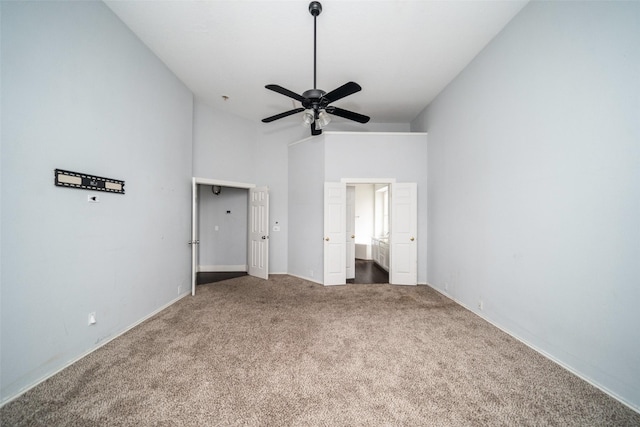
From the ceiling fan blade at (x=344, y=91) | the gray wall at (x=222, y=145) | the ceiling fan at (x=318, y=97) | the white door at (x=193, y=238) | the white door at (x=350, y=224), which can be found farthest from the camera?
the white door at (x=350, y=224)

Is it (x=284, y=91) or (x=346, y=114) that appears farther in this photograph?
(x=346, y=114)

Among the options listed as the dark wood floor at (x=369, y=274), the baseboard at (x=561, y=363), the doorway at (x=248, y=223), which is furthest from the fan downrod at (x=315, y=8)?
the dark wood floor at (x=369, y=274)

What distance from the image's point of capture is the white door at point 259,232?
5.25 metres

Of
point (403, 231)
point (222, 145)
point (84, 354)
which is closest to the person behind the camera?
point (84, 354)

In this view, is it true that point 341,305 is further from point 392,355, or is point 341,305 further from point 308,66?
point 308,66

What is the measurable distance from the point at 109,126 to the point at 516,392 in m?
4.53

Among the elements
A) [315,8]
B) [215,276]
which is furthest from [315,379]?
[215,276]

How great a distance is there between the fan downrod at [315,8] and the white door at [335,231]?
9.15 feet

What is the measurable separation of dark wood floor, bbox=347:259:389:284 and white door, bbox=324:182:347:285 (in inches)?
23.8

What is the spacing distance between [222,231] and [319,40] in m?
4.72

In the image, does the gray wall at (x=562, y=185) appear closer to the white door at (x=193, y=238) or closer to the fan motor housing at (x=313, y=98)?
the fan motor housing at (x=313, y=98)

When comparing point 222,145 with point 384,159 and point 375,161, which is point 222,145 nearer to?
point 375,161

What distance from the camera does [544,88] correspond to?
2344mm

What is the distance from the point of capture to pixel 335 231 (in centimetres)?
489
